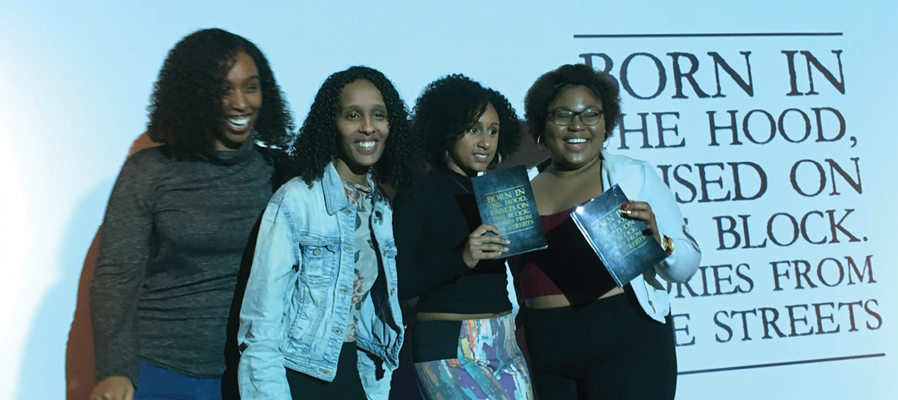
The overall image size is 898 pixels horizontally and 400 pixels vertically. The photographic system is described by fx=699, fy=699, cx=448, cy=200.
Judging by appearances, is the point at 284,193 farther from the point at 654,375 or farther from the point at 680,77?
the point at 680,77

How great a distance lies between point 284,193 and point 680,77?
7.30ft

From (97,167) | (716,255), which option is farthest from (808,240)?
(97,167)

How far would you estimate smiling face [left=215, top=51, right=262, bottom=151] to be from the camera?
2.03 metres

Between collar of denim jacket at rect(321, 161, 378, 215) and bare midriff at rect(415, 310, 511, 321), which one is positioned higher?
collar of denim jacket at rect(321, 161, 378, 215)

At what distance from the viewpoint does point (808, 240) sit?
3.43 metres

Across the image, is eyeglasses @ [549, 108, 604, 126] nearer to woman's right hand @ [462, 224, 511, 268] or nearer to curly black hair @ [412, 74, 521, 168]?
curly black hair @ [412, 74, 521, 168]

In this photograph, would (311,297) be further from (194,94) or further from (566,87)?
(566,87)

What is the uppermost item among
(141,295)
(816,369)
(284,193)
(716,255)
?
(284,193)

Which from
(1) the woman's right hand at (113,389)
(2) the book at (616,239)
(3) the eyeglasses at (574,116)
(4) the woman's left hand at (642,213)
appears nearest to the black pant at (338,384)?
(1) the woman's right hand at (113,389)

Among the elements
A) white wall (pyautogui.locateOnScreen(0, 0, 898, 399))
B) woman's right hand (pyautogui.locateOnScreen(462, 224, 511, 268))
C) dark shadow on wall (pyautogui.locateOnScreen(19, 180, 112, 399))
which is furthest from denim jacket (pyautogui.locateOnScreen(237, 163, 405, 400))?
dark shadow on wall (pyautogui.locateOnScreen(19, 180, 112, 399))

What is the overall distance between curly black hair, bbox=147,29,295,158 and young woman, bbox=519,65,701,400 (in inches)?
42.0

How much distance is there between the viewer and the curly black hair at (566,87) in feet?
7.96

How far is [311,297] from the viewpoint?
73.8 inches

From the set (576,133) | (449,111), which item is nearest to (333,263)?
(449,111)
